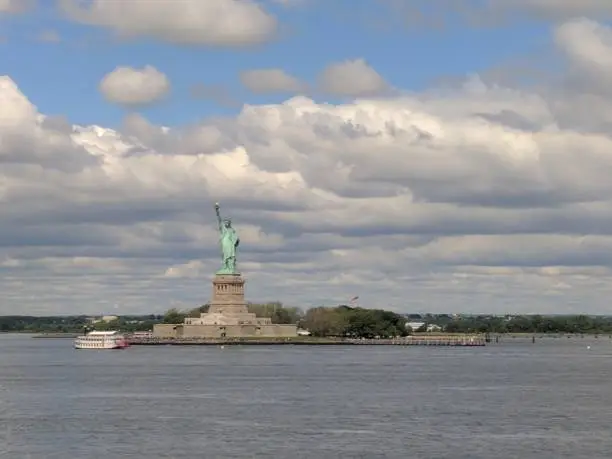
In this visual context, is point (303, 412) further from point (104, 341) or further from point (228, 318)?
point (104, 341)

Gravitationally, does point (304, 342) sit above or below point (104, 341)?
below

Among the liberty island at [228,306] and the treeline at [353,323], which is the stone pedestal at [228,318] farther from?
the treeline at [353,323]

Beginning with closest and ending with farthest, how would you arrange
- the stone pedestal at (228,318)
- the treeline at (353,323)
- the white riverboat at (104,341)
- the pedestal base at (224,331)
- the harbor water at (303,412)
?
the harbor water at (303,412) → the stone pedestal at (228,318) → the pedestal base at (224,331) → the white riverboat at (104,341) → the treeline at (353,323)

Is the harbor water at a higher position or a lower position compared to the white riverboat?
lower

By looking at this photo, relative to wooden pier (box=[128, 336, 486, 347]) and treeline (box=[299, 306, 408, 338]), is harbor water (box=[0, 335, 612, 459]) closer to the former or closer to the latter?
wooden pier (box=[128, 336, 486, 347])

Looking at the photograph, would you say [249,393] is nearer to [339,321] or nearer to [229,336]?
[229,336]

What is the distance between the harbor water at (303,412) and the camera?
139 ft

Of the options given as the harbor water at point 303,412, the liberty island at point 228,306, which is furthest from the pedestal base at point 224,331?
the harbor water at point 303,412

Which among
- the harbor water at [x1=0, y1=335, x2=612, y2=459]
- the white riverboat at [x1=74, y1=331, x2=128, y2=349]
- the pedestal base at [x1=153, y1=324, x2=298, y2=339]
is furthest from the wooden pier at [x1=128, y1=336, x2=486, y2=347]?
the harbor water at [x1=0, y1=335, x2=612, y2=459]

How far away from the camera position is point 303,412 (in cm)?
5478

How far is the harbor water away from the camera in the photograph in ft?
139

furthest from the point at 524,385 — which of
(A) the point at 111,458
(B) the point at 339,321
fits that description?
(B) the point at 339,321

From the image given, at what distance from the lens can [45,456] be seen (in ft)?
133

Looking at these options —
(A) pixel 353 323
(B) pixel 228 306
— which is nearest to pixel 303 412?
(B) pixel 228 306
